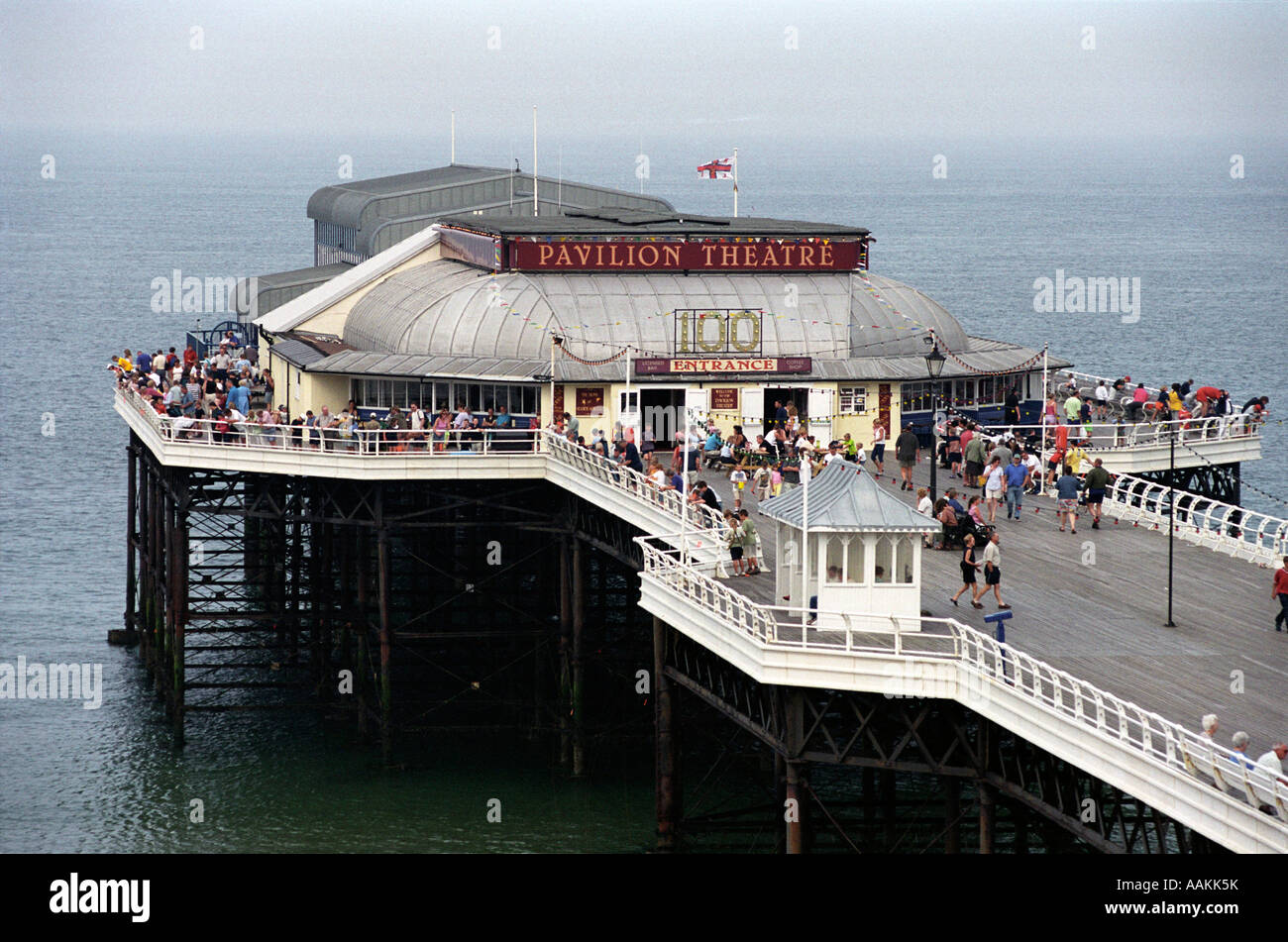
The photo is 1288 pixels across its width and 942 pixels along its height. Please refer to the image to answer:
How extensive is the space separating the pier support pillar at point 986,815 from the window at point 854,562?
14.0 ft

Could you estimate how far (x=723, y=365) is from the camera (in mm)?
58812

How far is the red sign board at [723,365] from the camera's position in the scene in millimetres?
58375

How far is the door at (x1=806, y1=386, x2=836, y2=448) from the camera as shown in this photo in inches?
2334

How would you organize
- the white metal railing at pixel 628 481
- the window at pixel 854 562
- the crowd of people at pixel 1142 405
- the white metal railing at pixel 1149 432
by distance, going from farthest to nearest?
the crowd of people at pixel 1142 405, the white metal railing at pixel 1149 432, the white metal railing at pixel 628 481, the window at pixel 854 562

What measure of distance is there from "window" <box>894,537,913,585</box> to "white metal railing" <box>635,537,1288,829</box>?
756 mm

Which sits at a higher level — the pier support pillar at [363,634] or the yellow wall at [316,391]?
the yellow wall at [316,391]

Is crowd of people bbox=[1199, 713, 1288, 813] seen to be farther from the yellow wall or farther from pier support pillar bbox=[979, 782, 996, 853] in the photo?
the yellow wall

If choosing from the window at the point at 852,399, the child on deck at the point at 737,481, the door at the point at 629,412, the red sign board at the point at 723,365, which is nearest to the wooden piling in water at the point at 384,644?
the door at the point at 629,412

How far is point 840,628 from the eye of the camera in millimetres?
38531

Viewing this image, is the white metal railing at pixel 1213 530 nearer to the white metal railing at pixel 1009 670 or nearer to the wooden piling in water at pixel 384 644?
the white metal railing at pixel 1009 670

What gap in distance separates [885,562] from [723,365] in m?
20.6

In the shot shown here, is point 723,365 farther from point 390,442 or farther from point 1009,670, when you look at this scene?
point 1009,670
